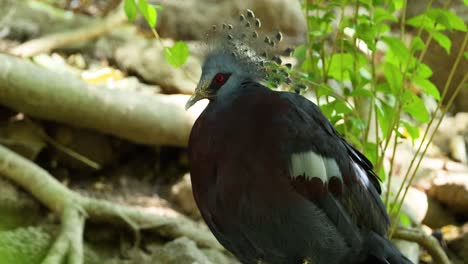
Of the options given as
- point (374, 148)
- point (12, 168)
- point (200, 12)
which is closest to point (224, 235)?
point (374, 148)

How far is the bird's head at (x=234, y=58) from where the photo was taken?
1279 mm

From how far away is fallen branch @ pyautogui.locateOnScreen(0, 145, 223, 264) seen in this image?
2477mm

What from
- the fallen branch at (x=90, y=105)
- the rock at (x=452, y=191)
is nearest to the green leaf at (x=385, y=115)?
the fallen branch at (x=90, y=105)

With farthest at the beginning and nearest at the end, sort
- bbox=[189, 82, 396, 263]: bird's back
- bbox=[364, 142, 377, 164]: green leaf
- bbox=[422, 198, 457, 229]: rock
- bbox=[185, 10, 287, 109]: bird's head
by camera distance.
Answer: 1. bbox=[422, 198, 457, 229]: rock
2. bbox=[364, 142, 377, 164]: green leaf
3. bbox=[185, 10, 287, 109]: bird's head
4. bbox=[189, 82, 396, 263]: bird's back

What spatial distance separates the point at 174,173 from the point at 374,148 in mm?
1568

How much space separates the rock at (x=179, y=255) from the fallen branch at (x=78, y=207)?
461mm

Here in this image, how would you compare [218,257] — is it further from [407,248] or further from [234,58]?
[234,58]

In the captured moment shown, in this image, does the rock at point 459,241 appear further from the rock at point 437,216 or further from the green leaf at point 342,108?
the green leaf at point 342,108

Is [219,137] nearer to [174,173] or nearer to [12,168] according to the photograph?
[12,168]

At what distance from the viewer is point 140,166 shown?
10.4 ft

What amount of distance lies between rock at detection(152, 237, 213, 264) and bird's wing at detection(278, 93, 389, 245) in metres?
0.78

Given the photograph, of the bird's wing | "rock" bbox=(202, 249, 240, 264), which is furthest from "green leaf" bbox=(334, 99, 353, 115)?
"rock" bbox=(202, 249, 240, 264)

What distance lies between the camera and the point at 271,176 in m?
1.17

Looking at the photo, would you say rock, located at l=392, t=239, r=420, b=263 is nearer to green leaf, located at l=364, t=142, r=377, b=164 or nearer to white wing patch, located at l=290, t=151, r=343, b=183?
green leaf, located at l=364, t=142, r=377, b=164
